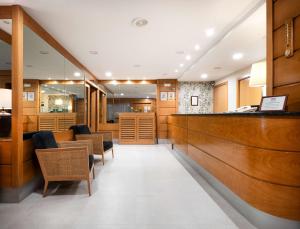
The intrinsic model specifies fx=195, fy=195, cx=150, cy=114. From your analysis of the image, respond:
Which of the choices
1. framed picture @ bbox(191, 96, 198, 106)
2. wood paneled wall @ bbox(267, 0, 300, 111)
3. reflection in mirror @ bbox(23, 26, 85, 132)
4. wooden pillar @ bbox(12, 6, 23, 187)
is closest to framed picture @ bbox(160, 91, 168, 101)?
framed picture @ bbox(191, 96, 198, 106)

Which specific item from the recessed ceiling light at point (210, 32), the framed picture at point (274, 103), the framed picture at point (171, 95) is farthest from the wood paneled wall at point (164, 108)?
Result: the framed picture at point (274, 103)

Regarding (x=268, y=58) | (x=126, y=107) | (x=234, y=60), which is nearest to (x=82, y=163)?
(x=268, y=58)

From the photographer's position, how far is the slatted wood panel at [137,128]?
25.1ft

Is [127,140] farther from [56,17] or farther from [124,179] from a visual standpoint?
[56,17]

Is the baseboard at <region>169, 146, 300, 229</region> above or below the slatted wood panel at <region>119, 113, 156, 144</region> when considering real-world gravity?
below

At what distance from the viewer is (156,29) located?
3496 mm

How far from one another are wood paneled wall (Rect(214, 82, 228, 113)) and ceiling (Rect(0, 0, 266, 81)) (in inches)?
67.2

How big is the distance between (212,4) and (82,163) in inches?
113

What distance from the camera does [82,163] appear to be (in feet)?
8.86

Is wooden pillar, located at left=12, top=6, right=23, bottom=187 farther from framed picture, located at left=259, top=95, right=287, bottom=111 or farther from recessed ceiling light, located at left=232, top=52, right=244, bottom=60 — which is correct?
recessed ceiling light, located at left=232, top=52, right=244, bottom=60

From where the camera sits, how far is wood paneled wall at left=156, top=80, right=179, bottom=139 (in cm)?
808

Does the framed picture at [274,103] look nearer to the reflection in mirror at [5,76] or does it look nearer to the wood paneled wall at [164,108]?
the reflection in mirror at [5,76]

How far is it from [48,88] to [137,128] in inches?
164

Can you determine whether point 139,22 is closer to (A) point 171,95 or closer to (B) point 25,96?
(B) point 25,96
